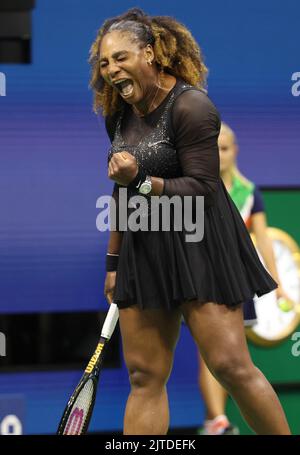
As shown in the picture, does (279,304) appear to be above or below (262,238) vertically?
below

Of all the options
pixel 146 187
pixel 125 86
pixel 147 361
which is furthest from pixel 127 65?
pixel 147 361

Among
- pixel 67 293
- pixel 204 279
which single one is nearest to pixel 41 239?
pixel 67 293

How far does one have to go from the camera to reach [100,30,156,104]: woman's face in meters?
3.18

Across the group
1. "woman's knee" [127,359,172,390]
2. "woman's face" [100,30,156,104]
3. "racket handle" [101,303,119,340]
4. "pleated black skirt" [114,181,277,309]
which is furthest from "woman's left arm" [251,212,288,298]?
"woman's face" [100,30,156,104]

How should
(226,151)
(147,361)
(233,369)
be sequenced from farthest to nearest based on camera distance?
(226,151), (147,361), (233,369)

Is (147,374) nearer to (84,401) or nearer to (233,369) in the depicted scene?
(233,369)

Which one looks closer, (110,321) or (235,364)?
(235,364)

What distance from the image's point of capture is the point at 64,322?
14.0ft

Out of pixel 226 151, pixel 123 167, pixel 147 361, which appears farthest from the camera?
pixel 226 151

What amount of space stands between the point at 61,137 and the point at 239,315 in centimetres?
133

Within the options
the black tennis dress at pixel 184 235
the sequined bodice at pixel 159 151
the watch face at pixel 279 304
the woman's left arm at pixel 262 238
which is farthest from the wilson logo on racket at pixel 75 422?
the woman's left arm at pixel 262 238

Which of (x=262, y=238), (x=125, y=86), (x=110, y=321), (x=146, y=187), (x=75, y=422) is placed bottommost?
(x=75, y=422)

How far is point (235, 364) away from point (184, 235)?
1.37 feet

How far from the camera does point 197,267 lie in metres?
3.20
